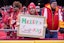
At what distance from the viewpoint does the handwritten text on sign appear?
15.7 ft

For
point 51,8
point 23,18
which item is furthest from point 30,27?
point 51,8

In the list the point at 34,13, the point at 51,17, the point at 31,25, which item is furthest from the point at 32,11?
the point at 51,17

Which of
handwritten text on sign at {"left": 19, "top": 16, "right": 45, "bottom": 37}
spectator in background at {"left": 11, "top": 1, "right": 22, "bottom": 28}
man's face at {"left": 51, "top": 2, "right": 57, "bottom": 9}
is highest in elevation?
man's face at {"left": 51, "top": 2, "right": 57, "bottom": 9}

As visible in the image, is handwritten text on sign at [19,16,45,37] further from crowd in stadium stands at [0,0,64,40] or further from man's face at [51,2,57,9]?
man's face at [51,2,57,9]

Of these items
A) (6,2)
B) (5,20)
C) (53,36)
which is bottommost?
(53,36)

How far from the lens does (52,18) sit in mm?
4812

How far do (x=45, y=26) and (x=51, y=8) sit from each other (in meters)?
0.37

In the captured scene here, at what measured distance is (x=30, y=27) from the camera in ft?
15.7

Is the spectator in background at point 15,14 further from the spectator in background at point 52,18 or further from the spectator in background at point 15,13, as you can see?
the spectator in background at point 52,18

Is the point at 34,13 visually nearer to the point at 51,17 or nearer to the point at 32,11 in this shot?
the point at 32,11

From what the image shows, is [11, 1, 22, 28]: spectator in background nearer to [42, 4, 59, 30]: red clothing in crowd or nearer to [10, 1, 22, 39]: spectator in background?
[10, 1, 22, 39]: spectator in background

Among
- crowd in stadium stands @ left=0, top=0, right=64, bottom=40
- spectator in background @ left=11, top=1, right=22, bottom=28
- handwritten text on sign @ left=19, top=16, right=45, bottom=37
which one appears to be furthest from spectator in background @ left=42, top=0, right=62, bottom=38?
spectator in background @ left=11, top=1, right=22, bottom=28

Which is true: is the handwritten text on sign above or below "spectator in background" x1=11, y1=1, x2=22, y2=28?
below

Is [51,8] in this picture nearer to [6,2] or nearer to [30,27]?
[30,27]
